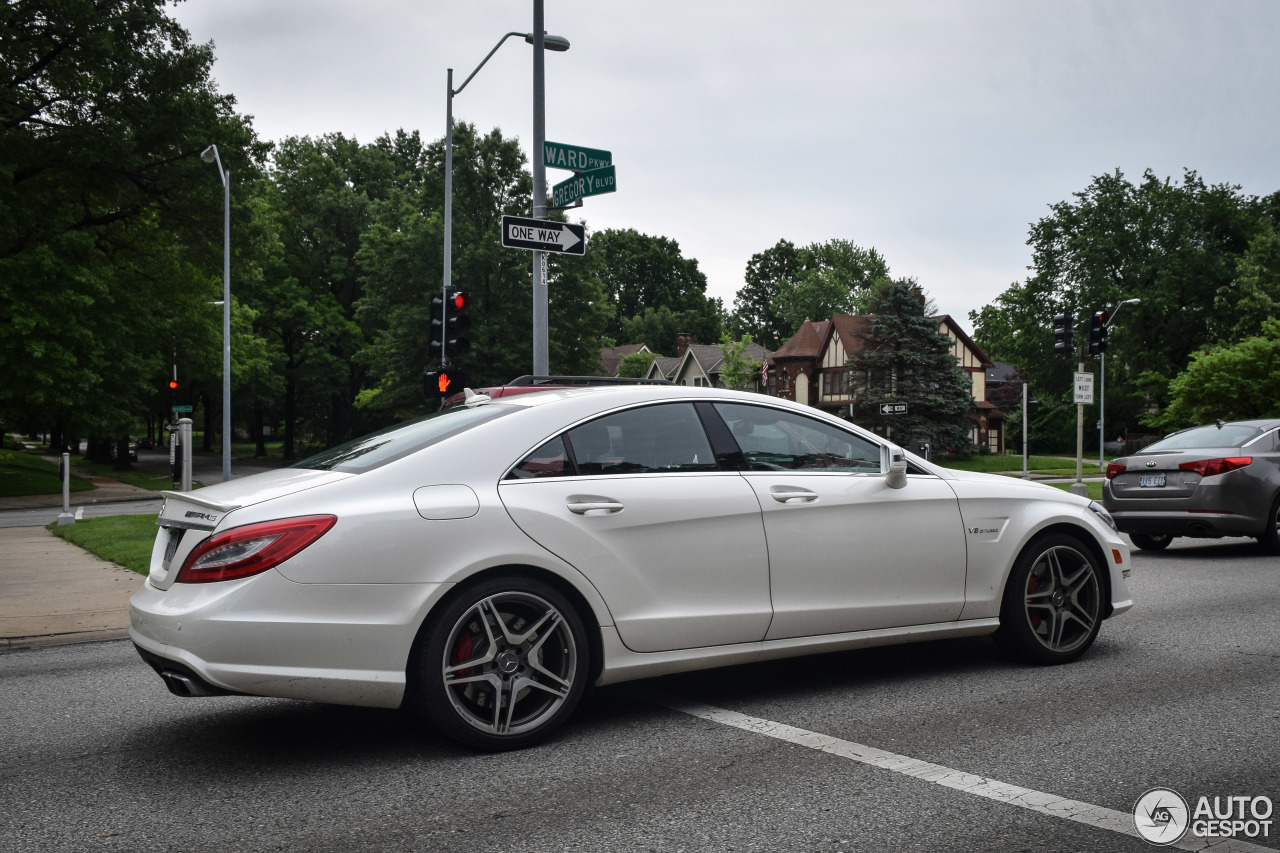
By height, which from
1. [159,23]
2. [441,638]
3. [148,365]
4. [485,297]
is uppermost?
[159,23]

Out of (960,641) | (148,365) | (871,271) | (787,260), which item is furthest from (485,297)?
(787,260)

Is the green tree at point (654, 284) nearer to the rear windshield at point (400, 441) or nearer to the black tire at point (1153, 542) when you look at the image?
the black tire at point (1153, 542)

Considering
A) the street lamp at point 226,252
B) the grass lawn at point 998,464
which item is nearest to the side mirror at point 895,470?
the street lamp at point 226,252

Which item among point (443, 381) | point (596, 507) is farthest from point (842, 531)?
point (443, 381)

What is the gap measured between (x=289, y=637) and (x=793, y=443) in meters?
2.60

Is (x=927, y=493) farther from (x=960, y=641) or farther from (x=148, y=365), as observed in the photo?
(x=148, y=365)

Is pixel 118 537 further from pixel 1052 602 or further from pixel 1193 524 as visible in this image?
pixel 1193 524

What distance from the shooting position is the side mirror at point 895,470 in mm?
5328

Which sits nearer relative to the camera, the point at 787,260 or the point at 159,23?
the point at 159,23

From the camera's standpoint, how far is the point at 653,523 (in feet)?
15.5

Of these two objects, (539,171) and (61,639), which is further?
(539,171)

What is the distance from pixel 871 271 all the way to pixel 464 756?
102511 millimetres

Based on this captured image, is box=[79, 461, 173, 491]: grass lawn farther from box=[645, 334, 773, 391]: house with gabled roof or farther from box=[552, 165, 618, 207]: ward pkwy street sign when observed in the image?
box=[645, 334, 773, 391]: house with gabled roof

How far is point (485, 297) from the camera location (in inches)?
1642
